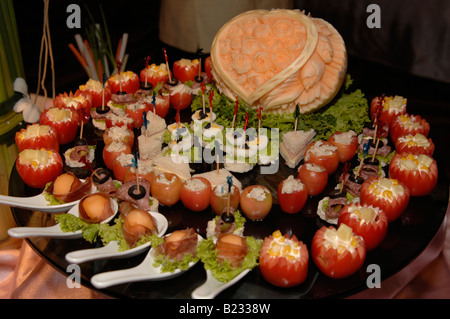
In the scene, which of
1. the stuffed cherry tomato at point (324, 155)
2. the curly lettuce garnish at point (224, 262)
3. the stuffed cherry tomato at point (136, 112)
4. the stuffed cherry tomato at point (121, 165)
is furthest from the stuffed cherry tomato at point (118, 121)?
the curly lettuce garnish at point (224, 262)

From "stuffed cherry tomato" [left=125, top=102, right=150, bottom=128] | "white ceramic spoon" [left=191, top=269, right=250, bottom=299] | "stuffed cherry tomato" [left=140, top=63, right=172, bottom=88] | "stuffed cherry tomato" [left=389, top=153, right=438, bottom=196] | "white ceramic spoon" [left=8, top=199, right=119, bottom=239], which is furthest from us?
"stuffed cherry tomato" [left=140, top=63, right=172, bottom=88]

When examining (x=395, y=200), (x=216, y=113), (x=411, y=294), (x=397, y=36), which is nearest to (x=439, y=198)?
(x=395, y=200)

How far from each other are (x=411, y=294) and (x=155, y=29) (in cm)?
601

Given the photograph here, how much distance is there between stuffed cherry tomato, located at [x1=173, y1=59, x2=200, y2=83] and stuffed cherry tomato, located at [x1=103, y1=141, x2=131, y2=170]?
1384 millimetres

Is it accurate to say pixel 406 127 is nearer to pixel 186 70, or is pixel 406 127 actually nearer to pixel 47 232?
pixel 186 70

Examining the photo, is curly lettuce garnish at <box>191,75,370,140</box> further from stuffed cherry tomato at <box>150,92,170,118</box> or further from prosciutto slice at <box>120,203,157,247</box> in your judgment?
prosciutto slice at <box>120,203,157,247</box>

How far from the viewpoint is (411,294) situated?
8.06 ft

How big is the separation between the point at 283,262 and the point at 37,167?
1678 mm

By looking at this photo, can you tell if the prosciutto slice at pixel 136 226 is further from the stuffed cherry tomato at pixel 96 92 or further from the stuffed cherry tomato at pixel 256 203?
the stuffed cherry tomato at pixel 96 92

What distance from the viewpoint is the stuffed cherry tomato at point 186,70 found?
168 inches

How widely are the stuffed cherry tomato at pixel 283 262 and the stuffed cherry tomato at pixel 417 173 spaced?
101 centimetres

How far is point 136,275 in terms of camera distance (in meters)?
2.13

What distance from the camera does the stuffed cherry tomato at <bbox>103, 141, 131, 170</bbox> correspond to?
3.06 meters

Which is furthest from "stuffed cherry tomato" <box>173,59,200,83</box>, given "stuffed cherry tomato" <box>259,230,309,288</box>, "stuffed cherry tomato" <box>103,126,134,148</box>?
"stuffed cherry tomato" <box>259,230,309,288</box>
